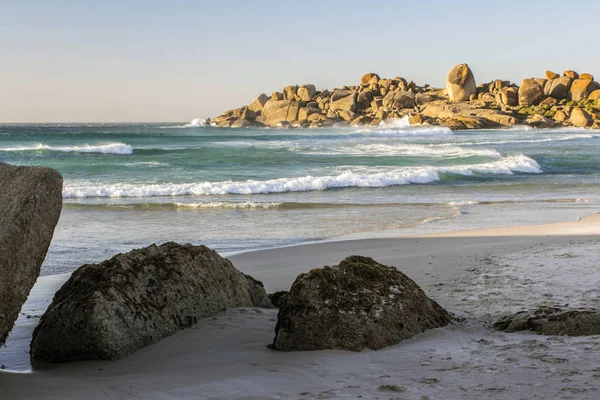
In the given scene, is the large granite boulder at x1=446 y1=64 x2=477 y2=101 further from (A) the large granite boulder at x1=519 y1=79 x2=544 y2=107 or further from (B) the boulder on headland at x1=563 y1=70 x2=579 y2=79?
(B) the boulder on headland at x1=563 y1=70 x2=579 y2=79

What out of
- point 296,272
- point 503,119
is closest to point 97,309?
point 296,272

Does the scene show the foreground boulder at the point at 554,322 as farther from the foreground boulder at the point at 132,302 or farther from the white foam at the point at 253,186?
the white foam at the point at 253,186

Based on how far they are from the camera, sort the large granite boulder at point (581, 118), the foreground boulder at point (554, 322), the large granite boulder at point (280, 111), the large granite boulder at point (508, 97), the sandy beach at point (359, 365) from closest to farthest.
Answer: the sandy beach at point (359, 365) → the foreground boulder at point (554, 322) → the large granite boulder at point (581, 118) → the large granite boulder at point (508, 97) → the large granite boulder at point (280, 111)

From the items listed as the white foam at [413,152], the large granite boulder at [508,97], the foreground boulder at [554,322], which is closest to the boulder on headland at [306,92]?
the large granite boulder at [508,97]

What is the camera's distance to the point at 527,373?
3441 millimetres

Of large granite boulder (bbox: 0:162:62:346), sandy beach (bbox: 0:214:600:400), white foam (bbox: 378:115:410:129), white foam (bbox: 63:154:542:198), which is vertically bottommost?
white foam (bbox: 63:154:542:198)

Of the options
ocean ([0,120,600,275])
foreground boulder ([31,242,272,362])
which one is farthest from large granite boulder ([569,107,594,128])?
foreground boulder ([31,242,272,362])

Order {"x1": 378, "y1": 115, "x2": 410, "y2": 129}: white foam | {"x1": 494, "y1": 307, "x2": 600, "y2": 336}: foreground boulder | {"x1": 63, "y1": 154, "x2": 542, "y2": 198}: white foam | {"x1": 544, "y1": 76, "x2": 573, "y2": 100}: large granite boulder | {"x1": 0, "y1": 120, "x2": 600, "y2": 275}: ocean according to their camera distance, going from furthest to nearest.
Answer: {"x1": 544, "y1": 76, "x2": 573, "y2": 100}: large granite boulder
{"x1": 378, "y1": 115, "x2": 410, "y2": 129}: white foam
{"x1": 63, "y1": 154, "x2": 542, "y2": 198}: white foam
{"x1": 0, "y1": 120, "x2": 600, "y2": 275}: ocean
{"x1": 494, "y1": 307, "x2": 600, "y2": 336}: foreground boulder

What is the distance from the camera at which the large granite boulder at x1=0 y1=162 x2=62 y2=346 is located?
346 centimetres

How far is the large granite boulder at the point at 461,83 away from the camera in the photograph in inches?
3994

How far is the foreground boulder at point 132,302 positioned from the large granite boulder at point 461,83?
331 ft

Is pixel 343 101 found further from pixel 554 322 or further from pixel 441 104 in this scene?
pixel 554 322

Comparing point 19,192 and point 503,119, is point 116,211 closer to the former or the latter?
point 19,192

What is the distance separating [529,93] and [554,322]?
96.2m
